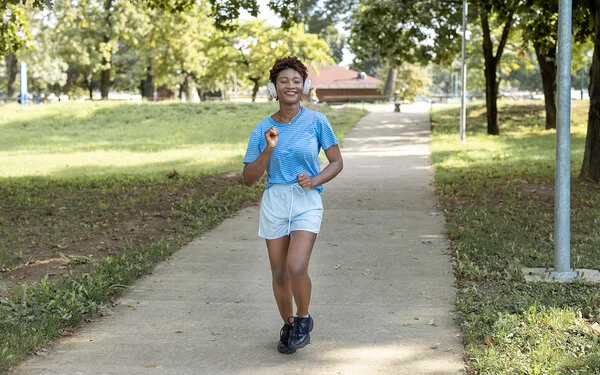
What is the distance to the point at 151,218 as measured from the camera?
35.2ft

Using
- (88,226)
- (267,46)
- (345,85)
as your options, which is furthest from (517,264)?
(345,85)

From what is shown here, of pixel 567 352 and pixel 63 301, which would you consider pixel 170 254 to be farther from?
pixel 567 352

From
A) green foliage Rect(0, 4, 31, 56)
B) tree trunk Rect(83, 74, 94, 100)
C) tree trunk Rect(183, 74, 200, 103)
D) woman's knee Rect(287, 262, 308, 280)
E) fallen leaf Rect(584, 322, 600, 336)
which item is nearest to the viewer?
woman's knee Rect(287, 262, 308, 280)

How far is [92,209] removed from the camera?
38.3 feet

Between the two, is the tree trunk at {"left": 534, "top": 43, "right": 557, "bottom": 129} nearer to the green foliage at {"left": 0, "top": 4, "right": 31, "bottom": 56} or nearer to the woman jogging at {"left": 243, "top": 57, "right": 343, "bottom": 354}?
the green foliage at {"left": 0, "top": 4, "right": 31, "bottom": 56}

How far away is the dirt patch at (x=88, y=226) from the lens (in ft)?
25.5

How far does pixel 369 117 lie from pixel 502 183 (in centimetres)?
2321

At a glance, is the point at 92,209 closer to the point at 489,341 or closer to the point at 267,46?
the point at 489,341

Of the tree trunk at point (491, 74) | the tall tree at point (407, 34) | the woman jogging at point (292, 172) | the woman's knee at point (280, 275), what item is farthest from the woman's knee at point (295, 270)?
the tree trunk at point (491, 74)

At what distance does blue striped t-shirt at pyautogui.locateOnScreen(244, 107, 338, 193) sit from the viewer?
15.9 ft

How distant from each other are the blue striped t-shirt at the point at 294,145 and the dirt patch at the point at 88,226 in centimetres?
278

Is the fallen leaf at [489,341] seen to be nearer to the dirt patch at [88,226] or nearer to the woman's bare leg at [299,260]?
the woman's bare leg at [299,260]

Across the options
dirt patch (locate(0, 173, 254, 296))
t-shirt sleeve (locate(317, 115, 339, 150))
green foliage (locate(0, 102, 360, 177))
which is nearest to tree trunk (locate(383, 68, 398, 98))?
green foliage (locate(0, 102, 360, 177))

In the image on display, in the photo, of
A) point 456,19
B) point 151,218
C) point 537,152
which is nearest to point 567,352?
point 151,218
